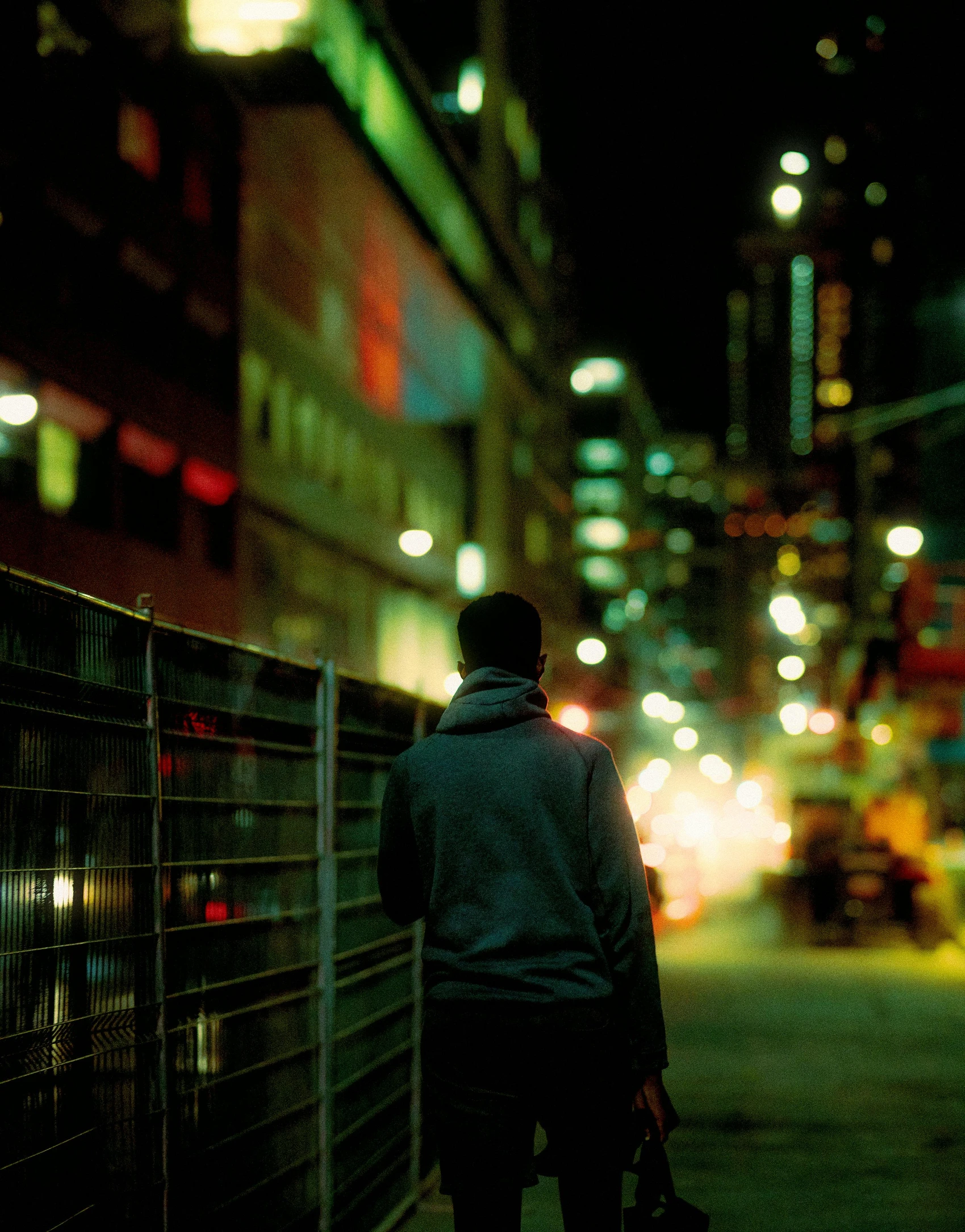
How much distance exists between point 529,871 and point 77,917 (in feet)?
3.56

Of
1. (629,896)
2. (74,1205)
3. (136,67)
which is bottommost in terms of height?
(74,1205)

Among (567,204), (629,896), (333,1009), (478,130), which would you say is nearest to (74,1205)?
(629,896)

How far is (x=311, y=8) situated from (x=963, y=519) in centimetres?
2171

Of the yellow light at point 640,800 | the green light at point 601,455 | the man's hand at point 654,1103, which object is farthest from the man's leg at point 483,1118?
the green light at point 601,455

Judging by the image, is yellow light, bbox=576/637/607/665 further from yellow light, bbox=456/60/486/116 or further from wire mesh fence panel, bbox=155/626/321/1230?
wire mesh fence panel, bbox=155/626/321/1230

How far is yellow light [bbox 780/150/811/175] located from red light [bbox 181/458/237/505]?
15256 mm

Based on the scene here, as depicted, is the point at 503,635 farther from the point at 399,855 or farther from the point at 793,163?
the point at 793,163

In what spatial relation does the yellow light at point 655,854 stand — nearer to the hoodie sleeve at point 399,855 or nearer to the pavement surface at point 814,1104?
the pavement surface at point 814,1104

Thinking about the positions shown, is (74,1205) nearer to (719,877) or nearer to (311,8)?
(311,8)

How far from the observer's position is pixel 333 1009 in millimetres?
5094

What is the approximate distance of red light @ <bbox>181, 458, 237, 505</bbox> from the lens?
20.8 meters

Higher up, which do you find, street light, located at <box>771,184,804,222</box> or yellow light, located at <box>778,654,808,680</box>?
street light, located at <box>771,184,804,222</box>

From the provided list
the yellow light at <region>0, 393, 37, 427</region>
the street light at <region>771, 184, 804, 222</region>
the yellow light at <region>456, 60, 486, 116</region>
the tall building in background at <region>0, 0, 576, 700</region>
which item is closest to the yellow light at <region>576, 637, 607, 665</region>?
the tall building in background at <region>0, 0, 576, 700</region>

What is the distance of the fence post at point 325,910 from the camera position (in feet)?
16.2
